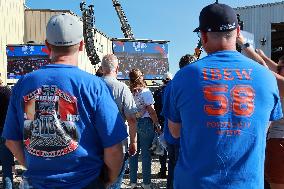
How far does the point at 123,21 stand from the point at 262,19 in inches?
631

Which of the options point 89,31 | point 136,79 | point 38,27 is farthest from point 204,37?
point 38,27

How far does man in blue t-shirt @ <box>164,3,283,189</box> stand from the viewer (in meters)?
2.22

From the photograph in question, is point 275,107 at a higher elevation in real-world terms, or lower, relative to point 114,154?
higher

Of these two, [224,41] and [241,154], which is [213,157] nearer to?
[241,154]

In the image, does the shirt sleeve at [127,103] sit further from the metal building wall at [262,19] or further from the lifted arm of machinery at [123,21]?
the lifted arm of machinery at [123,21]

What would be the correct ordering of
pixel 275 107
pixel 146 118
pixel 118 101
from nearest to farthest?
pixel 275 107 → pixel 118 101 → pixel 146 118

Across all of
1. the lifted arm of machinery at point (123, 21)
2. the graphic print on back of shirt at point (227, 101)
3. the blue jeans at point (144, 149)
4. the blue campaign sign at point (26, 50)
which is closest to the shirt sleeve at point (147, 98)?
the blue jeans at point (144, 149)

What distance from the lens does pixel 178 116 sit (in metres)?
2.37

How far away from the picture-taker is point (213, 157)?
2.22m

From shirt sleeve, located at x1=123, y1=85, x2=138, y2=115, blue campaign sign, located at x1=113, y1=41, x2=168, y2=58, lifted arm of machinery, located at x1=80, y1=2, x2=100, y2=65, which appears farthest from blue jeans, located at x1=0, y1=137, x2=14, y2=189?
blue campaign sign, located at x1=113, y1=41, x2=168, y2=58

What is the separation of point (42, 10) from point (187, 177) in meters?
22.1

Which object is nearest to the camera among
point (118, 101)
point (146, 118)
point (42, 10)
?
point (118, 101)

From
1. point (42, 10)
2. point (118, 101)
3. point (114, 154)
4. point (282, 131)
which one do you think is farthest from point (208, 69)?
point (42, 10)

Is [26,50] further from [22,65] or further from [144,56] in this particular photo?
[144,56]
